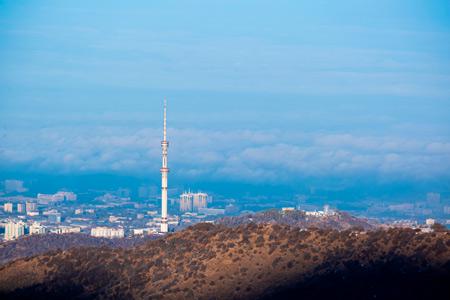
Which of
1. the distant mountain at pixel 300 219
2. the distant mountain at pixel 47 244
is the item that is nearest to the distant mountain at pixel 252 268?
the distant mountain at pixel 47 244

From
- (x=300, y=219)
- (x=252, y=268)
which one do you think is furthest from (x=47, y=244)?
(x=252, y=268)

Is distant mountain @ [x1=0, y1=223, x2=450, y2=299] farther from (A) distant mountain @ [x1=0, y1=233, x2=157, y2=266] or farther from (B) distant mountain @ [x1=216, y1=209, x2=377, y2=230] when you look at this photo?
(B) distant mountain @ [x1=216, y1=209, x2=377, y2=230]

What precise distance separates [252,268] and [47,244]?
76.2 m

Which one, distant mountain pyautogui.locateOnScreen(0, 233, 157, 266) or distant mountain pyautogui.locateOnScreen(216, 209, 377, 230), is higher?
distant mountain pyautogui.locateOnScreen(216, 209, 377, 230)

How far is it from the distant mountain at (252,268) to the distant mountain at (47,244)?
4962 centimetres

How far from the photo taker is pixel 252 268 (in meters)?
78.6

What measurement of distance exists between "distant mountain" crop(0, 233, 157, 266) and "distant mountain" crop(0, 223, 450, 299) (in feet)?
163

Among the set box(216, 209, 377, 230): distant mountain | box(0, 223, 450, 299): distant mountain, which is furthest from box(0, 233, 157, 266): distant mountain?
box(0, 223, 450, 299): distant mountain

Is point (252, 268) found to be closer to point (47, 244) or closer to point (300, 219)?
point (47, 244)

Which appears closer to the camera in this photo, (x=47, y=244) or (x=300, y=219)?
(x=47, y=244)

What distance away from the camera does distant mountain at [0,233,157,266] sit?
14262 centimetres

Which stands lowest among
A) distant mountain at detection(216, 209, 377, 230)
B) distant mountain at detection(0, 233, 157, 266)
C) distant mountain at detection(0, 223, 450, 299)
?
distant mountain at detection(0, 223, 450, 299)

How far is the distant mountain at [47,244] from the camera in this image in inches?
5615

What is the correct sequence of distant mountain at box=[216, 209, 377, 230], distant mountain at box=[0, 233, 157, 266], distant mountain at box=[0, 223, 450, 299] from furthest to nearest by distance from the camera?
distant mountain at box=[216, 209, 377, 230], distant mountain at box=[0, 233, 157, 266], distant mountain at box=[0, 223, 450, 299]
